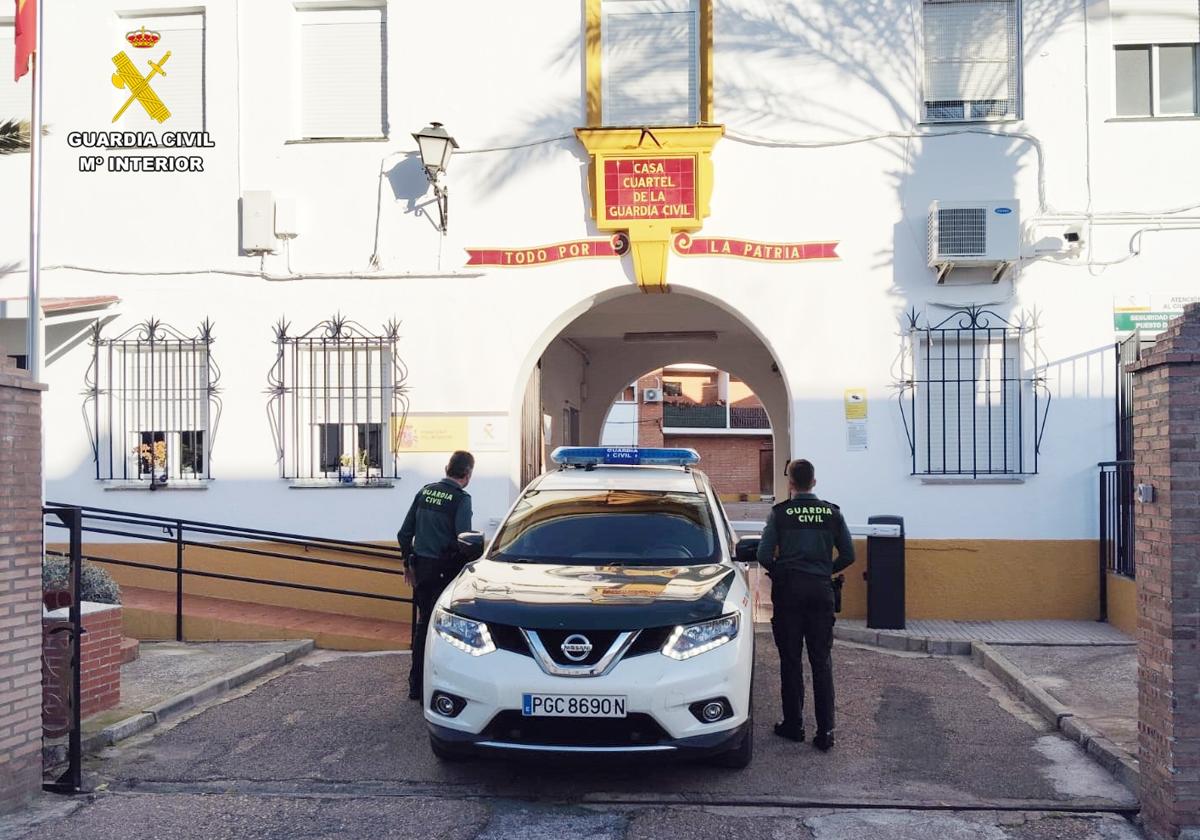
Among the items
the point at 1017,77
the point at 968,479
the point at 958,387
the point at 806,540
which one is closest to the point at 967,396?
the point at 958,387

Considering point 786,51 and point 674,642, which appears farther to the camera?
point 786,51

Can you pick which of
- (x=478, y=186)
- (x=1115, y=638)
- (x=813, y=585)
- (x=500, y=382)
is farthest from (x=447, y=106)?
(x=1115, y=638)

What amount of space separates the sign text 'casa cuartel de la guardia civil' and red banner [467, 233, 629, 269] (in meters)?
0.22

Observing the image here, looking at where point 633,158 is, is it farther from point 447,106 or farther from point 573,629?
point 573,629

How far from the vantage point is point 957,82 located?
37.5 feet

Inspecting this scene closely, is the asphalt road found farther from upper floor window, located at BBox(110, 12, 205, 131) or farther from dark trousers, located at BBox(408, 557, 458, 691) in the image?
upper floor window, located at BBox(110, 12, 205, 131)

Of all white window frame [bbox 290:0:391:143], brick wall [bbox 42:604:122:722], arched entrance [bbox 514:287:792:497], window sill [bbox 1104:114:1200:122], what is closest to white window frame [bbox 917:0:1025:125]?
window sill [bbox 1104:114:1200:122]

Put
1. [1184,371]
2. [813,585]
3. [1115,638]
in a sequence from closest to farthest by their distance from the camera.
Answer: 1. [1184,371]
2. [813,585]
3. [1115,638]

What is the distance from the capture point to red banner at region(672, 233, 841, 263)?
11.3 metres

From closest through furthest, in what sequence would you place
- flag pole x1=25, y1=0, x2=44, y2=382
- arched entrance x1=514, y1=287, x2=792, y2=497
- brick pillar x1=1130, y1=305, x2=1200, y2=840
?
1. brick pillar x1=1130, y1=305, x2=1200, y2=840
2. flag pole x1=25, y1=0, x2=44, y2=382
3. arched entrance x1=514, y1=287, x2=792, y2=497

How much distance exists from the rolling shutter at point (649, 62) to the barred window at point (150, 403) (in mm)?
4959

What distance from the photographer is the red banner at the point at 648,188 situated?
37.2 feet

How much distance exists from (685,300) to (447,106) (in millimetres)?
4437

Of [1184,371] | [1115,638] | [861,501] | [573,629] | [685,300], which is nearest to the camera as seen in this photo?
[1184,371]
